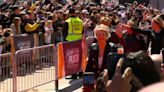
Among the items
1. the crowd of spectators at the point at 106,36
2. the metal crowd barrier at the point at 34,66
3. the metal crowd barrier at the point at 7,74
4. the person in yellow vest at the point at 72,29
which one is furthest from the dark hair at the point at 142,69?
the person in yellow vest at the point at 72,29

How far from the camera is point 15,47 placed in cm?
1125

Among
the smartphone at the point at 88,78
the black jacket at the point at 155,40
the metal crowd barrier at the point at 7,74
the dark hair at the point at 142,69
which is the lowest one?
the metal crowd barrier at the point at 7,74

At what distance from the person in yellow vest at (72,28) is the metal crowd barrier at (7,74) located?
3.26 meters

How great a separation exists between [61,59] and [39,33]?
8.00 ft

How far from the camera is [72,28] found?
12.0 m

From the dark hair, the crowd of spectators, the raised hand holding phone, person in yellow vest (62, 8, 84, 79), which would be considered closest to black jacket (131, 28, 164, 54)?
the crowd of spectators

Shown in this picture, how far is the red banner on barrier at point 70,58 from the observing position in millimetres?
10555

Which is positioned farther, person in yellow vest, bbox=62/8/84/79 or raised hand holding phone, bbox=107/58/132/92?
person in yellow vest, bbox=62/8/84/79

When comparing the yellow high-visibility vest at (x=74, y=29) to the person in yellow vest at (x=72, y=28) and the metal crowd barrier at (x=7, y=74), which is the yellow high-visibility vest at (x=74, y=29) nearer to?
the person in yellow vest at (x=72, y=28)

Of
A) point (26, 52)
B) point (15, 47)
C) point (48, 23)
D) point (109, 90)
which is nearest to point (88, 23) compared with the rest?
point (48, 23)

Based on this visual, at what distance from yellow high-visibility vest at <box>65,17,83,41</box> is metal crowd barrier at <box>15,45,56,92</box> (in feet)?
5.51

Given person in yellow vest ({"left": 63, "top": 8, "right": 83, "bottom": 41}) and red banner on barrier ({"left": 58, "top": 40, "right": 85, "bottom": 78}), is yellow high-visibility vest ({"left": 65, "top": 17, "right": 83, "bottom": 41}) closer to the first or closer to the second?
person in yellow vest ({"left": 63, "top": 8, "right": 83, "bottom": 41})

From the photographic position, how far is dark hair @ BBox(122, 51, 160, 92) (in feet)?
7.66

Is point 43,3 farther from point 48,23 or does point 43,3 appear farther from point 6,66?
point 6,66
